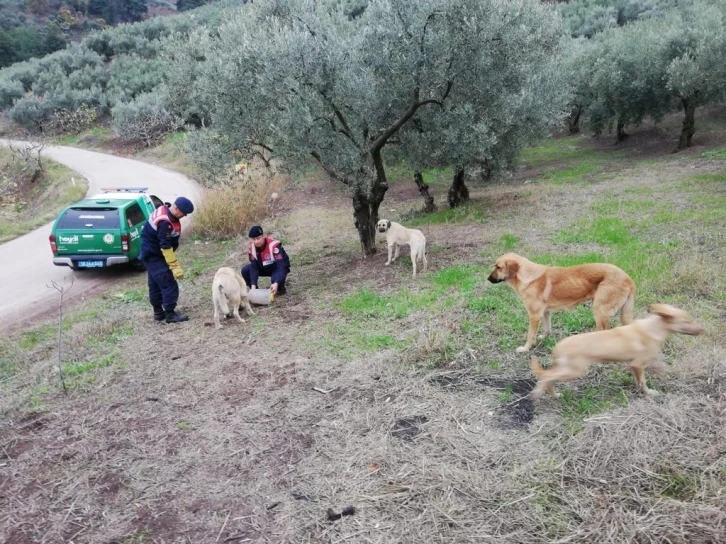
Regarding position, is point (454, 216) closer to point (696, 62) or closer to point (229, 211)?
point (229, 211)

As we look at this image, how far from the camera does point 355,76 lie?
29.0ft

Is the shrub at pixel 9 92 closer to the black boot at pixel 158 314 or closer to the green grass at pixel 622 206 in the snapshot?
the black boot at pixel 158 314

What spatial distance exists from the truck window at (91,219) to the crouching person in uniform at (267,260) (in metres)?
5.00

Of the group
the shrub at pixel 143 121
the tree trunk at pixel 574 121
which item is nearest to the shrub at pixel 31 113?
the shrub at pixel 143 121

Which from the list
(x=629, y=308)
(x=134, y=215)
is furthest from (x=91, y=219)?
(x=629, y=308)

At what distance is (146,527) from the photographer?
394 cm

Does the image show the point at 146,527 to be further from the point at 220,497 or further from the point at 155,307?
the point at 155,307

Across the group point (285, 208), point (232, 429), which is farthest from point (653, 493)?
point (285, 208)

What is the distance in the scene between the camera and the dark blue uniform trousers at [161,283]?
28.1 feet

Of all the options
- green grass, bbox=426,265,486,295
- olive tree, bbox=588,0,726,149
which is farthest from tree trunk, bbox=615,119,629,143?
green grass, bbox=426,265,486,295

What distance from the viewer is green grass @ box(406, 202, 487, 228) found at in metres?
14.2

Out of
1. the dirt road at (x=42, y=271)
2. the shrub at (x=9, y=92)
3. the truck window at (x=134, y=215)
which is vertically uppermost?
the shrub at (x=9, y=92)

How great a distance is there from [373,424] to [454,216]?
10.5m

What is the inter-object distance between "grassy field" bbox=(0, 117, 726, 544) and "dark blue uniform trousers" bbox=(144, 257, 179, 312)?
520mm
